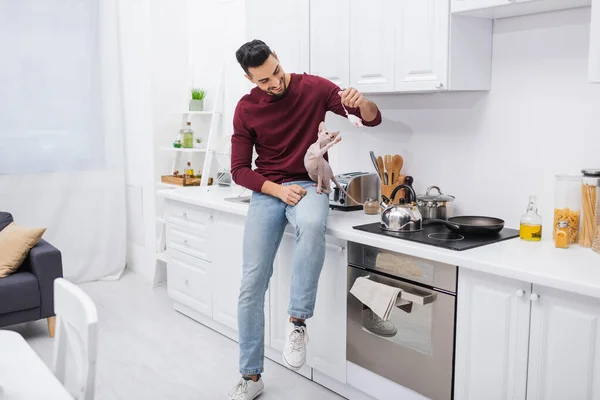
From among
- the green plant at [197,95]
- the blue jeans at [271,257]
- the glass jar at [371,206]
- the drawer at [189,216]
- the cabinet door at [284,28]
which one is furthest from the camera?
the green plant at [197,95]

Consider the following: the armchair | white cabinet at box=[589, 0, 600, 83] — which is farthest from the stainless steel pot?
the armchair

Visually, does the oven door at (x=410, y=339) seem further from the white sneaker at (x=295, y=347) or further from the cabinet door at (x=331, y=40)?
the cabinet door at (x=331, y=40)

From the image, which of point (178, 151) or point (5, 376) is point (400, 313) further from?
point (178, 151)

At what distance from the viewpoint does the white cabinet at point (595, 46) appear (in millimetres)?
2000

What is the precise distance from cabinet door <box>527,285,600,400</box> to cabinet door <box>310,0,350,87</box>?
1.49 metres

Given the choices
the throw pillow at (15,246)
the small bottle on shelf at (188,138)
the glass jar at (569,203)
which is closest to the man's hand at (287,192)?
the glass jar at (569,203)

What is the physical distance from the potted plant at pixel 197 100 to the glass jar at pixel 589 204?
118 inches

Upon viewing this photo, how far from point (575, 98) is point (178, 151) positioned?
123 inches

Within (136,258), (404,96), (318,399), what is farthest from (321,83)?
(136,258)

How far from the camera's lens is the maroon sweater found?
9.14 feet

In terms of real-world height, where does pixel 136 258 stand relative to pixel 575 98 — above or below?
below

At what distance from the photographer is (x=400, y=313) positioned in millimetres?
2477

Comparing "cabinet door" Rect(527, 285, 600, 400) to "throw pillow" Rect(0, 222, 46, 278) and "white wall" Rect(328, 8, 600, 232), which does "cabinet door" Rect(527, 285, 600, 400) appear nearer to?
"white wall" Rect(328, 8, 600, 232)

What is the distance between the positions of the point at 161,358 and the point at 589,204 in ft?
7.68
